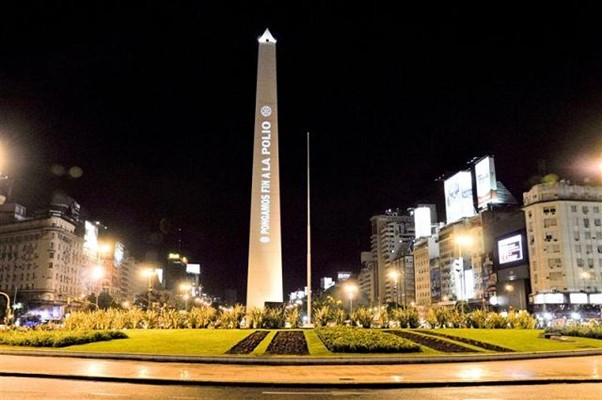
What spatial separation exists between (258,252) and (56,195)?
350 ft

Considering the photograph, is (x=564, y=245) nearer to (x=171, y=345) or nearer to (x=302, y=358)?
(x=171, y=345)

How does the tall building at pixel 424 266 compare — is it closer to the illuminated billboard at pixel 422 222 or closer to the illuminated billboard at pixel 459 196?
the illuminated billboard at pixel 422 222

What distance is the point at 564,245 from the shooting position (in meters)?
96.2

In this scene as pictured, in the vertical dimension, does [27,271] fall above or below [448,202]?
below

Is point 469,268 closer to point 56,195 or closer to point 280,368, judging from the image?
point 56,195

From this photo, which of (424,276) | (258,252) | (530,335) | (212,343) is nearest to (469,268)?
(424,276)

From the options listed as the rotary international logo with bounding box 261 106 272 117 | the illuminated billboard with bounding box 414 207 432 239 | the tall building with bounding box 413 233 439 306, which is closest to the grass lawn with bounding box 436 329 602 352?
the rotary international logo with bounding box 261 106 272 117

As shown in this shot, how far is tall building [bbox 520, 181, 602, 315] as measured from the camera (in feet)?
307

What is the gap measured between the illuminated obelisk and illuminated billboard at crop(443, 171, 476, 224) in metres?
92.8

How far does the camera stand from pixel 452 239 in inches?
5728

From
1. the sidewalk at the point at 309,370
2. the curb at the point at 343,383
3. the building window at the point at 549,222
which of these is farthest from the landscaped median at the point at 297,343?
the building window at the point at 549,222

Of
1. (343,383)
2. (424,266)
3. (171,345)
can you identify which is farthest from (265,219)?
(424,266)

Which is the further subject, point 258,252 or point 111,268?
point 111,268

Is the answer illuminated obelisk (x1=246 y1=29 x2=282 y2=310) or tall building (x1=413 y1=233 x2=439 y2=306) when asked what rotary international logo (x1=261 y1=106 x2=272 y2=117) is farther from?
tall building (x1=413 y1=233 x2=439 y2=306)
